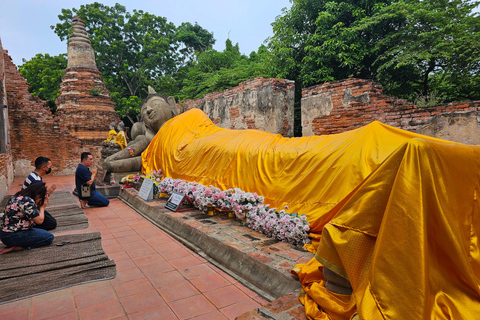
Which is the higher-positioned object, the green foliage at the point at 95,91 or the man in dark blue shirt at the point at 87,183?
the green foliage at the point at 95,91

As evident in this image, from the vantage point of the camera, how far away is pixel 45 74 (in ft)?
54.0

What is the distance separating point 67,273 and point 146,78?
1740cm

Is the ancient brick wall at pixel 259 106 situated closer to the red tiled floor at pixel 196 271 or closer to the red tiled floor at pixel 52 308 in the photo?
the red tiled floor at pixel 196 271

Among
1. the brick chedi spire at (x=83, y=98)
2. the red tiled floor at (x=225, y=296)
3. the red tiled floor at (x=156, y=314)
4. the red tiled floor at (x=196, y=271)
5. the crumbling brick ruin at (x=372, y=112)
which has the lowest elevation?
the red tiled floor at (x=196, y=271)

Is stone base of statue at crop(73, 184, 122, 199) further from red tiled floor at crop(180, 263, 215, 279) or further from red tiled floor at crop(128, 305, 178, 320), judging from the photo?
red tiled floor at crop(128, 305, 178, 320)

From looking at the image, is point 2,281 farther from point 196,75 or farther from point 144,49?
point 144,49

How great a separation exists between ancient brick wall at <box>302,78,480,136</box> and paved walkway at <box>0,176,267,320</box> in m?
3.91

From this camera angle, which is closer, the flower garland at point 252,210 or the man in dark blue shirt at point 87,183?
the flower garland at point 252,210

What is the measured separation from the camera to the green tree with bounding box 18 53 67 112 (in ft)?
53.1

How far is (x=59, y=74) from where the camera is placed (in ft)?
53.0

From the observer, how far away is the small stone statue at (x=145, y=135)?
5.95 metres

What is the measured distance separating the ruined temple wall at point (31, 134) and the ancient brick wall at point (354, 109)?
9.26 m

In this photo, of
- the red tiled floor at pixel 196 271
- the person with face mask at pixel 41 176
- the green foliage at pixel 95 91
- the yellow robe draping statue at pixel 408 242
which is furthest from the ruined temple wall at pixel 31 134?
the yellow robe draping statue at pixel 408 242

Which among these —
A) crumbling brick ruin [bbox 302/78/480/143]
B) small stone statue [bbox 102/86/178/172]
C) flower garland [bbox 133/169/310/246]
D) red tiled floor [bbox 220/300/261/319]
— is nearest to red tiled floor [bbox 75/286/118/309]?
red tiled floor [bbox 220/300/261/319]
